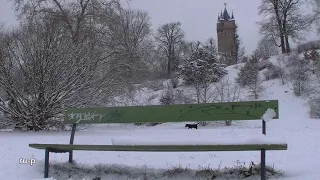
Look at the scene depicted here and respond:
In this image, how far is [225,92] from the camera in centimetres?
2498

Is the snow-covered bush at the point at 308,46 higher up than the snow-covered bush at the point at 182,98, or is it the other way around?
the snow-covered bush at the point at 308,46

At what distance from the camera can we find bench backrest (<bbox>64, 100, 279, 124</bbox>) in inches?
205

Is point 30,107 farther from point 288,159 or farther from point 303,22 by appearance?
point 303,22

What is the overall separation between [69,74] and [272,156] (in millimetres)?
10040

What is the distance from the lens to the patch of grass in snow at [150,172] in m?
4.98

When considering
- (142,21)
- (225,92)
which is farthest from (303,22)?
(142,21)

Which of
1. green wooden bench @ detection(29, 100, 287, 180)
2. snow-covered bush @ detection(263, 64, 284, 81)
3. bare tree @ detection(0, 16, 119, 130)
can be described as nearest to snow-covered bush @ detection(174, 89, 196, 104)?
snow-covered bush @ detection(263, 64, 284, 81)

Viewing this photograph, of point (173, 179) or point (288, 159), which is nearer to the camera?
point (173, 179)

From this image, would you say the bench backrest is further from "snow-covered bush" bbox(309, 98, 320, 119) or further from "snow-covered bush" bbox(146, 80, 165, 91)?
"snow-covered bush" bbox(146, 80, 165, 91)

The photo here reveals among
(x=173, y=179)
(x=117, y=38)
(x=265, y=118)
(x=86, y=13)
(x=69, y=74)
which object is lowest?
(x=173, y=179)

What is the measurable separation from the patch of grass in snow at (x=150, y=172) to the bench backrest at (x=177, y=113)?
64cm

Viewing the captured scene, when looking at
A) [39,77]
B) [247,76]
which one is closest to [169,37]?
[247,76]

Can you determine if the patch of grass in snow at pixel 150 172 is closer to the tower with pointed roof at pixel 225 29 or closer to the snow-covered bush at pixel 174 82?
the snow-covered bush at pixel 174 82

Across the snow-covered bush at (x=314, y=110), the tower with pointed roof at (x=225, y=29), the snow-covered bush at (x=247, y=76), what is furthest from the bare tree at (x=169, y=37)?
the snow-covered bush at (x=314, y=110)
